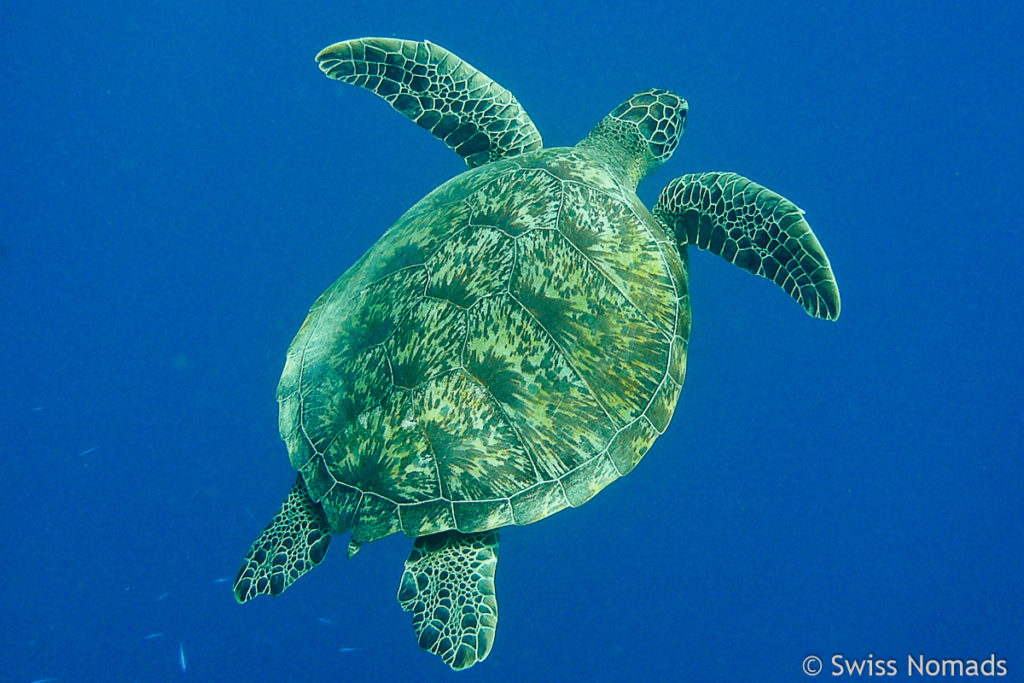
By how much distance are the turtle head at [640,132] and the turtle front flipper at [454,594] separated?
238 cm

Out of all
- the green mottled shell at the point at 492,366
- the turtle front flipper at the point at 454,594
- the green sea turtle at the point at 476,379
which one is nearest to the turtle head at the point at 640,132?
the green sea turtle at the point at 476,379

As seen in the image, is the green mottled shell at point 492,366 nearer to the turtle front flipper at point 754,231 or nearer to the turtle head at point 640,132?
the turtle front flipper at point 754,231

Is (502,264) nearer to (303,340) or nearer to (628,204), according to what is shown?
(628,204)

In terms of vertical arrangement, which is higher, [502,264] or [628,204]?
[628,204]

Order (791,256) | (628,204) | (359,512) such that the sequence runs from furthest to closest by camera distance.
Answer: (791,256), (628,204), (359,512)

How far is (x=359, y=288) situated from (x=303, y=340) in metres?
0.40

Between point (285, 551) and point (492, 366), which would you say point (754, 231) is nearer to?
point (492, 366)

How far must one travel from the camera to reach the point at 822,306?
3004 millimetres

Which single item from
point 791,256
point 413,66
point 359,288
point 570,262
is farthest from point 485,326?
point 413,66

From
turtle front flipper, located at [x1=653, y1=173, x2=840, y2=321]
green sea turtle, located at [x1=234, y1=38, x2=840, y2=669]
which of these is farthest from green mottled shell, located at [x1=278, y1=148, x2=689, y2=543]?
turtle front flipper, located at [x1=653, y1=173, x2=840, y2=321]

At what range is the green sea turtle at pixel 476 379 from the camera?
2254mm

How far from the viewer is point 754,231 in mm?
3078

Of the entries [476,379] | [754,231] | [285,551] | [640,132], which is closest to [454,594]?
[285,551]

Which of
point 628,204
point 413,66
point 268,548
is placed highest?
point 413,66
